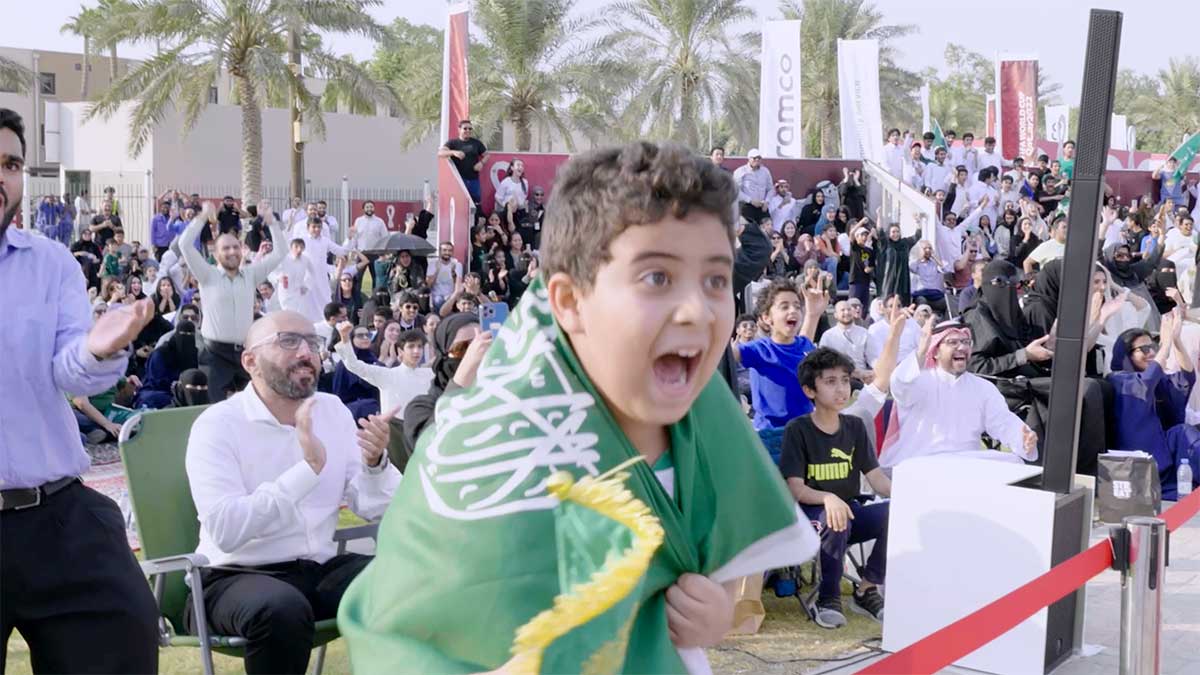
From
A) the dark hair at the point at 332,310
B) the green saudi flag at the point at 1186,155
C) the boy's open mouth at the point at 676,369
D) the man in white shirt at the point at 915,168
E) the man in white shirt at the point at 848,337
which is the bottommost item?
the dark hair at the point at 332,310

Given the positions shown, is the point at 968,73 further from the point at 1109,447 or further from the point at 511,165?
the point at 1109,447

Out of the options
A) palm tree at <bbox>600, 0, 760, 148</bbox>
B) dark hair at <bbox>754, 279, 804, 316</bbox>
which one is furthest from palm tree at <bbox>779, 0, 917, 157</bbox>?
dark hair at <bbox>754, 279, 804, 316</bbox>

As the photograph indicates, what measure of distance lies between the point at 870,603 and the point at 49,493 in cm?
429

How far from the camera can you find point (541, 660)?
1.69 m

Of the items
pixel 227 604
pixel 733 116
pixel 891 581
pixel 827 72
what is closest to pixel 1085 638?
pixel 891 581

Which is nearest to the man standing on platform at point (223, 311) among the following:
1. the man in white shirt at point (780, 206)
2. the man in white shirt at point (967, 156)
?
the man in white shirt at point (780, 206)

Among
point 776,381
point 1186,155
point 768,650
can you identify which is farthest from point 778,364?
point 1186,155

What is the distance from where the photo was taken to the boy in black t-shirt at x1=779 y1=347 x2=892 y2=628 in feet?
20.1

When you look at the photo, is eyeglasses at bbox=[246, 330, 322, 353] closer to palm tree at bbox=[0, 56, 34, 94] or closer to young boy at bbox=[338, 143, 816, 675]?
young boy at bbox=[338, 143, 816, 675]

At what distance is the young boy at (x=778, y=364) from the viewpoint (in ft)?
23.2

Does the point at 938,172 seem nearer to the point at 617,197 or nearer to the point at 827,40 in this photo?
the point at 827,40

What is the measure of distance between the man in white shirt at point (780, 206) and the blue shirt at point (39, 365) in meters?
17.4

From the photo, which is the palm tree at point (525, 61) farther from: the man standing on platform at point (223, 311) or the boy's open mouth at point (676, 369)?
the boy's open mouth at point (676, 369)

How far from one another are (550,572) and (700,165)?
601 mm
